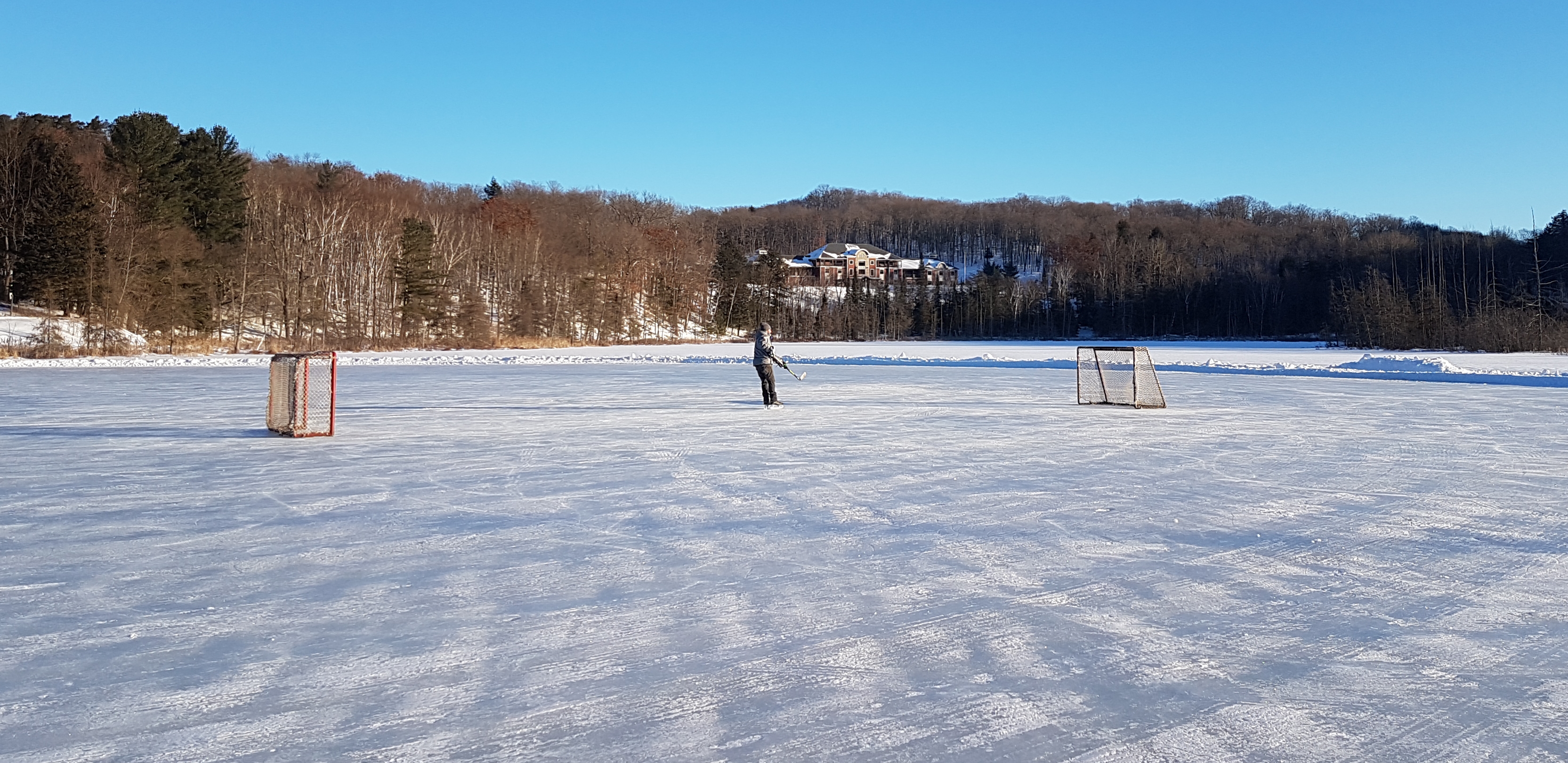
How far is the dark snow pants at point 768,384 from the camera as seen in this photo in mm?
15836

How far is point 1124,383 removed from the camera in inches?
689

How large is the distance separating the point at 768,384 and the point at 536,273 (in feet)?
173

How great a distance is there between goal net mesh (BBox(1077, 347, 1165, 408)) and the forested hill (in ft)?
106

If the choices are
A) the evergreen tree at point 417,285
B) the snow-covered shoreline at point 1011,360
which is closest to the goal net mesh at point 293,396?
the snow-covered shoreline at point 1011,360

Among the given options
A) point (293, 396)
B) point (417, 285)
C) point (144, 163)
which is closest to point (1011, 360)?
point (293, 396)

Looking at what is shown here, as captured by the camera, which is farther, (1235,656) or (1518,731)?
(1235,656)

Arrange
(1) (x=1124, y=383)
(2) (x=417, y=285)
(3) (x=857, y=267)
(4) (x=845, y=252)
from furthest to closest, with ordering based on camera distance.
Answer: (4) (x=845, y=252)
(3) (x=857, y=267)
(2) (x=417, y=285)
(1) (x=1124, y=383)

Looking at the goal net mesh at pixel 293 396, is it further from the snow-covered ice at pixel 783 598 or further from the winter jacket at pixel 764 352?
the winter jacket at pixel 764 352

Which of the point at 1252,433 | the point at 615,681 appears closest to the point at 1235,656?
the point at 615,681

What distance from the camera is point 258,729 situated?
333 centimetres

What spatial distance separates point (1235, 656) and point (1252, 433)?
905 cm

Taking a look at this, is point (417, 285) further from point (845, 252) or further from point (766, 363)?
point (845, 252)

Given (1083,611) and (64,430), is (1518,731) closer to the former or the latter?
(1083,611)

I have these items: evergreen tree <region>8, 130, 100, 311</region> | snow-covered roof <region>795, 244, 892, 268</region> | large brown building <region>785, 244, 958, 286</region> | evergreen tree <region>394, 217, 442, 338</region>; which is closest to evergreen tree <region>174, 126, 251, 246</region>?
evergreen tree <region>8, 130, 100, 311</region>
